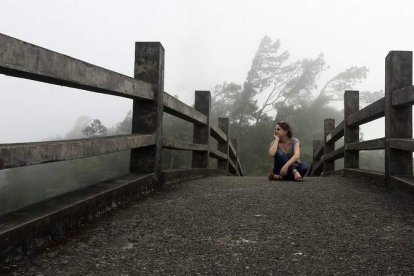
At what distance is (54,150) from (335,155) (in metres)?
6.54

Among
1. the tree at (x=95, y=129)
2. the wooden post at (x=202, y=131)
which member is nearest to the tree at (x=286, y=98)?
the tree at (x=95, y=129)

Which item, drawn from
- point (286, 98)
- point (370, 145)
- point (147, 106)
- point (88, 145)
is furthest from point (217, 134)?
point (286, 98)

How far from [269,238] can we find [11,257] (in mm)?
1504

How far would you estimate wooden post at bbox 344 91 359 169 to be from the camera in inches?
260

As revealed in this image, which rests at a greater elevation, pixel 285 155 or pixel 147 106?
pixel 147 106

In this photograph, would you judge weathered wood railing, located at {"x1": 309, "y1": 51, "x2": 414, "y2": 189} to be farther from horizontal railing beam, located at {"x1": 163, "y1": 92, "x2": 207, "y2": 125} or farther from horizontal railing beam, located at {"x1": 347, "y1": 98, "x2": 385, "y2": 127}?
horizontal railing beam, located at {"x1": 163, "y1": 92, "x2": 207, "y2": 125}

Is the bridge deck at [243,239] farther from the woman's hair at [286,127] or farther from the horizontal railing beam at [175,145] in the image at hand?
the woman's hair at [286,127]

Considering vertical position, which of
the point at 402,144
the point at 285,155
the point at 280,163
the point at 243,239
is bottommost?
the point at 243,239

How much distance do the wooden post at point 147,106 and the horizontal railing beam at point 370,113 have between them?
2.44m

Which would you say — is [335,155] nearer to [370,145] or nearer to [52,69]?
[370,145]

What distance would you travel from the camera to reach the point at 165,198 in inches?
154

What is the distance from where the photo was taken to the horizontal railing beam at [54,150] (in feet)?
6.51

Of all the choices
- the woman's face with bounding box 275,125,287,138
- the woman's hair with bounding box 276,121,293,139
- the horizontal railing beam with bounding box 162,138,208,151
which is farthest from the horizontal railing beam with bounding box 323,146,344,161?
the horizontal railing beam with bounding box 162,138,208,151

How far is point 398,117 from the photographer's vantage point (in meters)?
4.28
